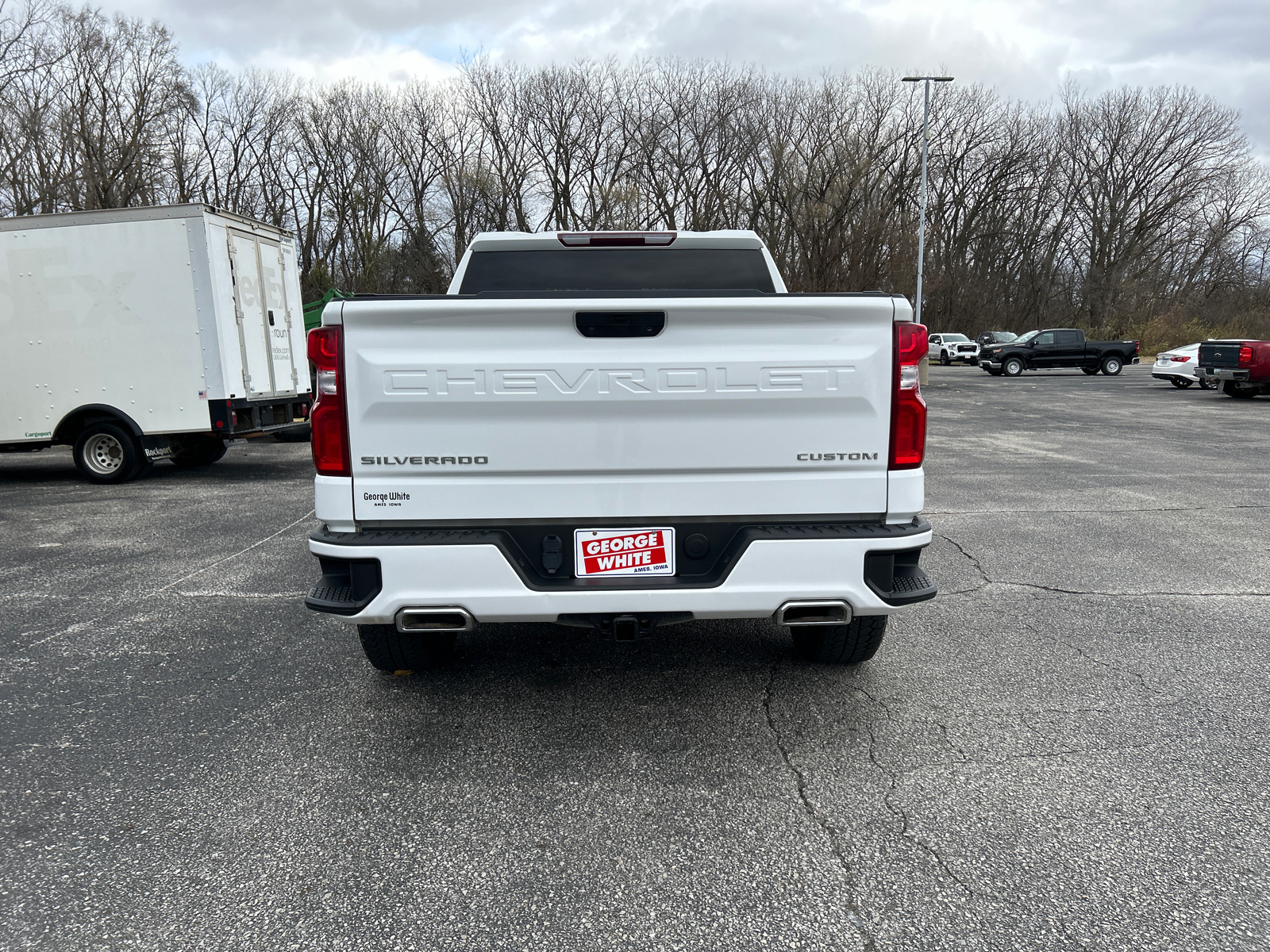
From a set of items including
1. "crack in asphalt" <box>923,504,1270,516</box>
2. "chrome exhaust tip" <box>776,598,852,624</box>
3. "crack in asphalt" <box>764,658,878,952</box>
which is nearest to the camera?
"crack in asphalt" <box>764,658,878,952</box>

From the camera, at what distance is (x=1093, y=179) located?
5144cm

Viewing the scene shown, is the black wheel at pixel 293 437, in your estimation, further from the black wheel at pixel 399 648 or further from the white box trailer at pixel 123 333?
the black wheel at pixel 399 648

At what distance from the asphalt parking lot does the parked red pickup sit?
1799 cm

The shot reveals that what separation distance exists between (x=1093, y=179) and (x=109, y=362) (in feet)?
188

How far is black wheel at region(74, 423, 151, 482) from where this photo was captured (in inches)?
390

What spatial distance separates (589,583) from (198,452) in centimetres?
1038

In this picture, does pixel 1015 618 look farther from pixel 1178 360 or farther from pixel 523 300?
pixel 1178 360

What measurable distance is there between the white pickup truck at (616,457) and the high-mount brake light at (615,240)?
5.39 ft

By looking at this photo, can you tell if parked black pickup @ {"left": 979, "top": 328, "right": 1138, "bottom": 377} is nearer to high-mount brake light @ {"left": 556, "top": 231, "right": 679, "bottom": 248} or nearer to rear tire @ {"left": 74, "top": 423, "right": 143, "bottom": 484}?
rear tire @ {"left": 74, "top": 423, "right": 143, "bottom": 484}

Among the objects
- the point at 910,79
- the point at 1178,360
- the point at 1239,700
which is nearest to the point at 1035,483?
the point at 1239,700

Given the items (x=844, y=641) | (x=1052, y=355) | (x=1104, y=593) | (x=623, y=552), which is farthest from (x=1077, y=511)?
(x=1052, y=355)

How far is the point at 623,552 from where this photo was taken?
2994 mm

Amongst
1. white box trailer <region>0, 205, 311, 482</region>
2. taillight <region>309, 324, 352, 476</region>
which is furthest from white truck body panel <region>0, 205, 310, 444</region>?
taillight <region>309, 324, 352, 476</region>

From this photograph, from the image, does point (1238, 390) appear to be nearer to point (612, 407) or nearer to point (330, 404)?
point (612, 407)
